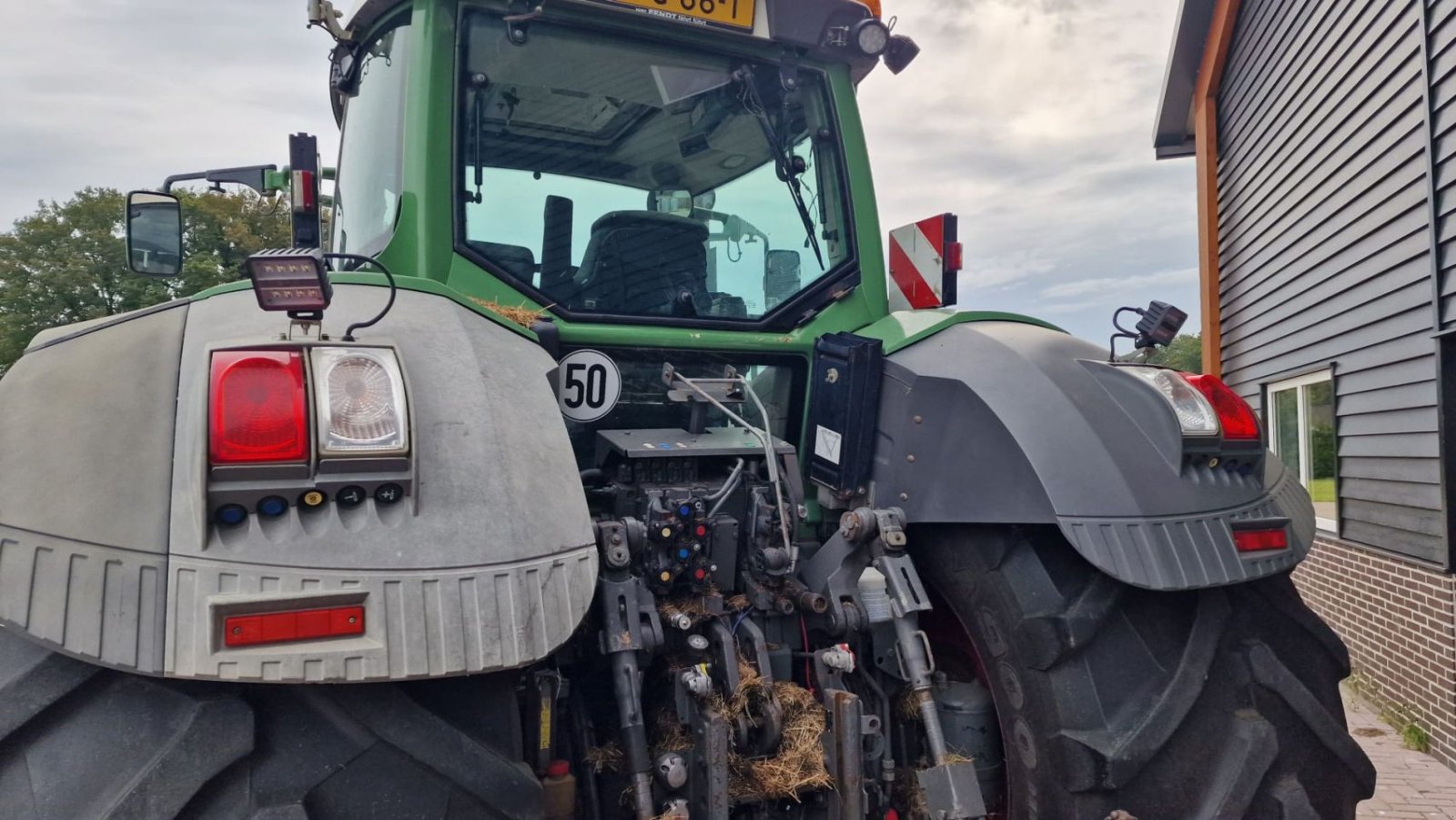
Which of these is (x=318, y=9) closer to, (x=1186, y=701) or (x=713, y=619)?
(x=713, y=619)

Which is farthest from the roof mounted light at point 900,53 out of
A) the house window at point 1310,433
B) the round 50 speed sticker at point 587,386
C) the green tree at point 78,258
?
the green tree at point 78,258

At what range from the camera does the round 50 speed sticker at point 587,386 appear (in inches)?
98.4

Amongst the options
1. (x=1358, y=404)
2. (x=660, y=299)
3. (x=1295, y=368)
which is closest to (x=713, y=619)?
(x=660, y=299)

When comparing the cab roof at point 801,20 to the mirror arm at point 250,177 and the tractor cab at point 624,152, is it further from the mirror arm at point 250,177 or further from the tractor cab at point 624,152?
the mirror arm at point 250,177

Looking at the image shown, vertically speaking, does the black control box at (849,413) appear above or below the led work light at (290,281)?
below

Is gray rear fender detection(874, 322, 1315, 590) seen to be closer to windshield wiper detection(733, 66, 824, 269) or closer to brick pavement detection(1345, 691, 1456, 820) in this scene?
windshield wiper detection(733, 66, 824, 269)

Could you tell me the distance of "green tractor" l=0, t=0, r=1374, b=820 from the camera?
1.43 meters

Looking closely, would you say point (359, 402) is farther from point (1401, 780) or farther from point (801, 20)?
point (1401, 780)

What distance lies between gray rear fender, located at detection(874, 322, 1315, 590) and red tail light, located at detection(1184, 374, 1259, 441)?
0.32 ft

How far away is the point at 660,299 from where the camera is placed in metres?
2.86

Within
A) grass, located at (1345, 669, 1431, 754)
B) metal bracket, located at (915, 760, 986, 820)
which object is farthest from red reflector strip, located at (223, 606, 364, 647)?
grass, located at (1345, 669, 1431, 754)

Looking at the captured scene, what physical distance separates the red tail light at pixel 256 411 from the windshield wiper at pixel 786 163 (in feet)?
6.33

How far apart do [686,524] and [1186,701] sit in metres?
1.17

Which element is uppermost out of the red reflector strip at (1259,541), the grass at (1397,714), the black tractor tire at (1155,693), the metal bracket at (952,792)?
the red reflector strip at (1259,541)
